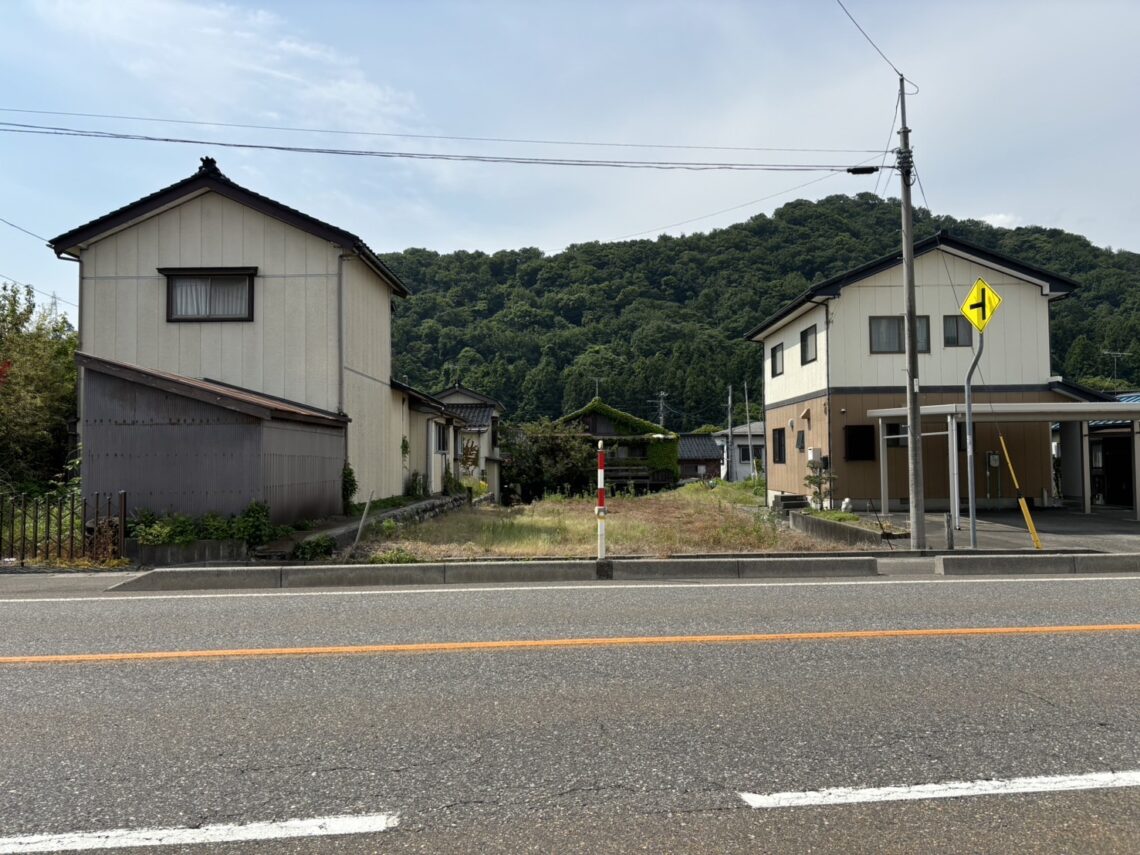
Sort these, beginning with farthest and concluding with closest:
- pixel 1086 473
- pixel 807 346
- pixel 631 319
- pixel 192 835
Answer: pixel 631 319 → pixel 807 346 → pixel 1086 473 → pixel 192 835

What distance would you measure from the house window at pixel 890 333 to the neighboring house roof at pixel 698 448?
3821 centimetres

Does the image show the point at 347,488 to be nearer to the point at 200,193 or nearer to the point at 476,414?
the point at 200,193

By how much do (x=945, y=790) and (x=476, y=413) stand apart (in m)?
32.8

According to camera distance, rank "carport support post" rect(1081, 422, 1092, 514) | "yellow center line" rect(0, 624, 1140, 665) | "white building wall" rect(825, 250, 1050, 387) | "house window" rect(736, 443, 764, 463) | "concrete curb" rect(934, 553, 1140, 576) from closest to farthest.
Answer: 1. "yellow center line" rect(0, 624, 1140, 665)
2. "concrete curb" rect(934, 553, 1140, 576)
3. "carport support post" rect(1081, 422, 1092, 514)
4. "white building wall" rect(825, 250, 1050, 387)
5. "house window" rect(736, 443, 764, 463)

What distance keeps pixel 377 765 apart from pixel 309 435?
34.2 ft

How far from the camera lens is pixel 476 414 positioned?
3531 centimetres

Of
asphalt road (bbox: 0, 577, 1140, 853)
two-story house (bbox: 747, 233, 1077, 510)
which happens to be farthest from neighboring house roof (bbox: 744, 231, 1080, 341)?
asphalt road (bbox: 0, 577, 1140, 853)

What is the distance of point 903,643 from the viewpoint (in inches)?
219

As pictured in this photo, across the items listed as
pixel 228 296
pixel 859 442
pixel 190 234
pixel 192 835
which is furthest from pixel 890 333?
pixel 192 835

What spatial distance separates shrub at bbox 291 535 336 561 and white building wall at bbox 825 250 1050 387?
12.3 meters

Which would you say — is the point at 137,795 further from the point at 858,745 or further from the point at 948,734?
the point at 948,734

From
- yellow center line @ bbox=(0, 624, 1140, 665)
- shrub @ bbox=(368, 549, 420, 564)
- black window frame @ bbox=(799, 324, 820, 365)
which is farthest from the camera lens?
black window frame @ bbox=(799, 324, 820, 365)

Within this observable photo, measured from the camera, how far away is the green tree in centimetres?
1767

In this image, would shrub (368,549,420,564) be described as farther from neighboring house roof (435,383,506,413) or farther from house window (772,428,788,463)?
neighboring house roof (435,383,506,413)
